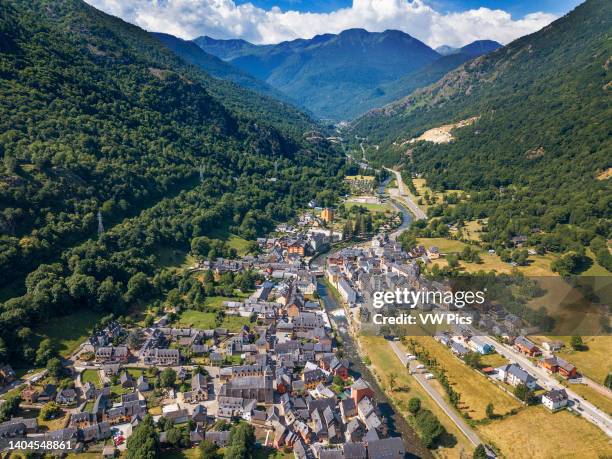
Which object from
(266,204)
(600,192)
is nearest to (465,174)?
(600,192)

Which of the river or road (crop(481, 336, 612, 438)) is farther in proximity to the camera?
road (crop(481, 336, 612, 438))

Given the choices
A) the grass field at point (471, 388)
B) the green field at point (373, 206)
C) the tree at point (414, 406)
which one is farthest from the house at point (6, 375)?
the green field at point (373, 206)

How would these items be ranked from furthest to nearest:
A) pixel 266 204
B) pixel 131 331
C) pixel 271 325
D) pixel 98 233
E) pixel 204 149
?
pixel 204 149 → pixel 266 204 → pixel 98 233 → pixel 271 325 → pixel 131 331

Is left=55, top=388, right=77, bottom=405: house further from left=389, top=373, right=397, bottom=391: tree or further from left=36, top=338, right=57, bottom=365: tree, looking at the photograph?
left=389, top=373, right=397, bottom=391: tree

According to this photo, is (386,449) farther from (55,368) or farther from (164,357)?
(55,368)

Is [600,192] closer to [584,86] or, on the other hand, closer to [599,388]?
[599,388]

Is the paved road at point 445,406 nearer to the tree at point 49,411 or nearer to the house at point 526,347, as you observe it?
the house at point 526,347

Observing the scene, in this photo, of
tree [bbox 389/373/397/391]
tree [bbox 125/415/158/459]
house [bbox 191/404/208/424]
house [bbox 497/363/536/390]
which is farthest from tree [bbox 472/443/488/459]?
tree [bbox 125/415/158/459]
